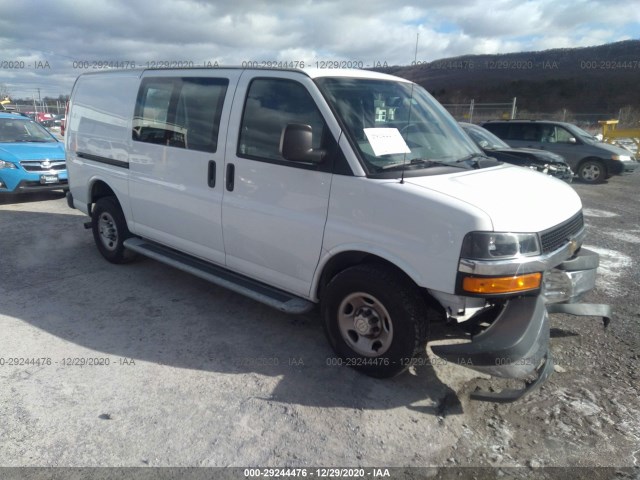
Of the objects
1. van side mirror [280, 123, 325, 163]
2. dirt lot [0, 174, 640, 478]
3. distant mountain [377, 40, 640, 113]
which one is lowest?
dirt lot [0, 174, 640, 478]

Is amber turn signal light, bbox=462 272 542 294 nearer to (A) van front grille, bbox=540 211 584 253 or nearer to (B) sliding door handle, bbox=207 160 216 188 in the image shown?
(A) van front grille, bbox=540 211 584 253

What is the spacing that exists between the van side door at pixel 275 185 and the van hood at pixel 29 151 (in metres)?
6.87

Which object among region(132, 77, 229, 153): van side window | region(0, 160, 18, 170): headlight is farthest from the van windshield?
region(0, 160, 18, 170): headlight

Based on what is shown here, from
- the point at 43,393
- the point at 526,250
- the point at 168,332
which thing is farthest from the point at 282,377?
the point at 526,250

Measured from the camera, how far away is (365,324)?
11.1ft

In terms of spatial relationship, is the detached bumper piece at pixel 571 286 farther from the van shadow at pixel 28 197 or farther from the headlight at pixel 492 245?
the van shadow at pixel 28 197

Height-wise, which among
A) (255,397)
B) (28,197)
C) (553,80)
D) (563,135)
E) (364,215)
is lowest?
(255,397)

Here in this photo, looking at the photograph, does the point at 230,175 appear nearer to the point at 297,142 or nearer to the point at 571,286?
the point at 297,142

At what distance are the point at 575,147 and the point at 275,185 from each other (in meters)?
12.9

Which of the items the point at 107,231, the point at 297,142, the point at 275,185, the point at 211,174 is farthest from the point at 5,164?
the point at 297,142

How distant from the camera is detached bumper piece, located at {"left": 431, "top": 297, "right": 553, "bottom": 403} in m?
2.89

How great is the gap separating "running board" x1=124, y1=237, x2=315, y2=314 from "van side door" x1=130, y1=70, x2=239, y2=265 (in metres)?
0.10

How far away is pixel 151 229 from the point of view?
503cm

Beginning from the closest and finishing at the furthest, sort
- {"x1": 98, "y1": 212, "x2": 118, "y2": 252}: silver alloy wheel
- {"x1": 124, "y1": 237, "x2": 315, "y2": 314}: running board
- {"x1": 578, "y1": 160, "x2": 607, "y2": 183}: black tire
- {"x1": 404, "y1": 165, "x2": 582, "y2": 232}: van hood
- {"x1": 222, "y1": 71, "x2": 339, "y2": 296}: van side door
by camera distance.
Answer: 1. {"x1": 404, "y1": 165, "x2": 582, "y2": 232}: van hood
2. {"x1": 222, "y1": 71, "x2": 339, "y2": 296}: van side door
3. {"x1": 124, "y1": 237, "x2": 315, "y2": 314}: running board
4. {"x1": 98, "y1": 212, "x2": 118, "y2": 252}: silver alloy wheel
5. {"x1": 578, "y1": 160, "x2": 607, "y2": 183}: black tire
